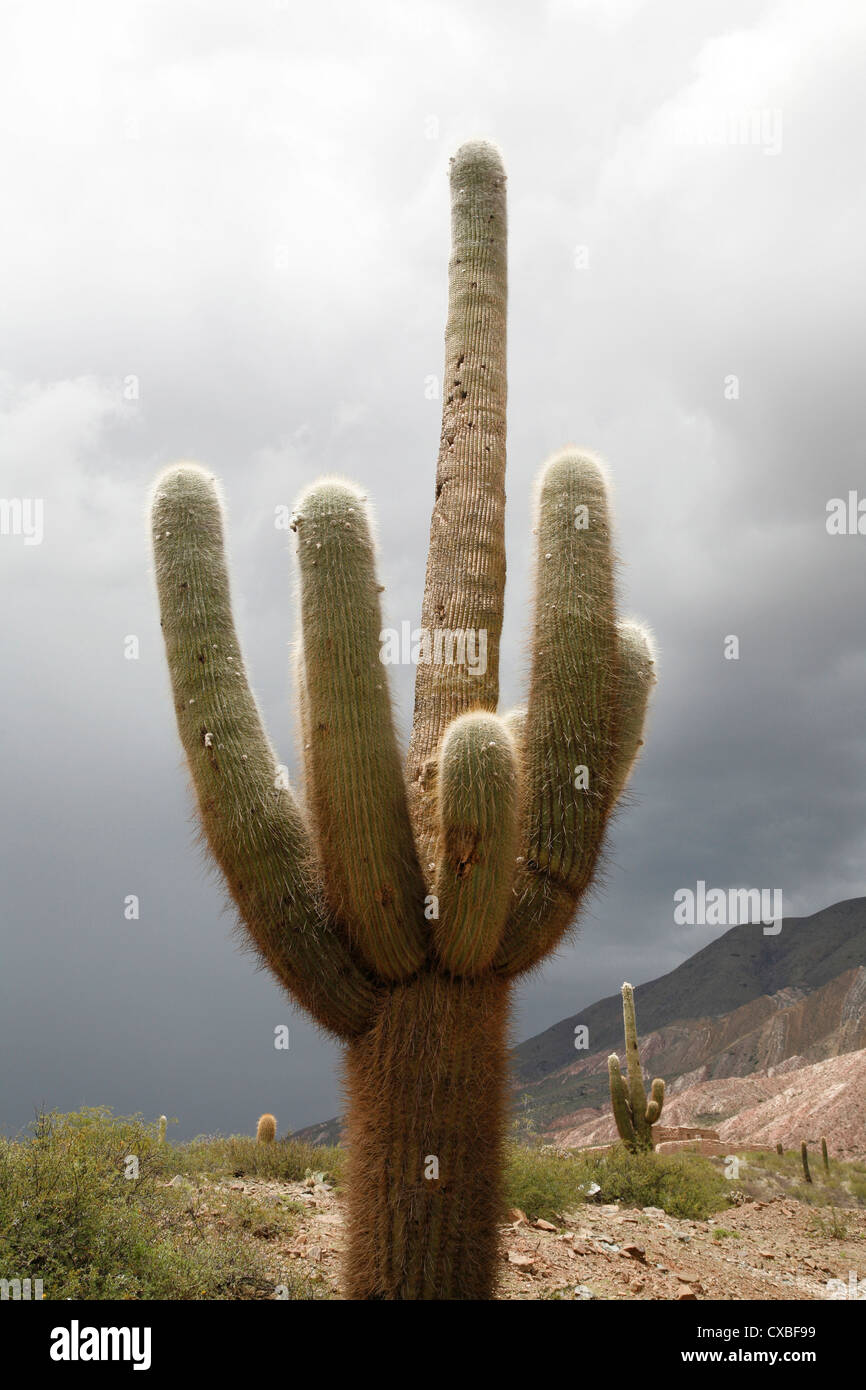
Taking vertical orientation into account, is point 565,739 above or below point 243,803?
above

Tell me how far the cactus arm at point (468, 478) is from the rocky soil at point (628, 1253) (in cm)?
333

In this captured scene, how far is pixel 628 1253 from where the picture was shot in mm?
9367

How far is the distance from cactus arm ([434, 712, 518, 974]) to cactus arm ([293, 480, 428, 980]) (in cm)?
22

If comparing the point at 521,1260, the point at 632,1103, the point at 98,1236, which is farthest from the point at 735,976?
the point at 98,1236

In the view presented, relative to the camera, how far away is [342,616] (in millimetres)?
4566

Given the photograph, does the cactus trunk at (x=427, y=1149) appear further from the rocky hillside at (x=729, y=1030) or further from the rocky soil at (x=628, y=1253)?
the rocky hillside at (x=729, y=1030)

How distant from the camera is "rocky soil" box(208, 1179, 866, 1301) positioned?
25.7 feet

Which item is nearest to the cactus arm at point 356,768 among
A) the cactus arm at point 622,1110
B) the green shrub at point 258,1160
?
the green shrub at point 258,1160

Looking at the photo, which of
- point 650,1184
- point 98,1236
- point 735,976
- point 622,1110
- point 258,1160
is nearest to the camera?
point 98,1236

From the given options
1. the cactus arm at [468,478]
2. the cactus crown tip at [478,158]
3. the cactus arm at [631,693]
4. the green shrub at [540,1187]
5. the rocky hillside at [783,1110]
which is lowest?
the rocky hillside at [783,1110]

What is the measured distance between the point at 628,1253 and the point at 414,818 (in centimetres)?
704

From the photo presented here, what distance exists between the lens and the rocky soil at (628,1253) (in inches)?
308

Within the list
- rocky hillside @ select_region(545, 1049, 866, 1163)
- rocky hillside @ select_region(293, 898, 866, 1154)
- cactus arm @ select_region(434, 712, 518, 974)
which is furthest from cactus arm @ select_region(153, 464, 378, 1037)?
rocky hillside @ select_region(293, 898, 866, 1154)

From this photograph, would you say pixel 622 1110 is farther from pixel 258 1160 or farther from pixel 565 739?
pixel 565 739
